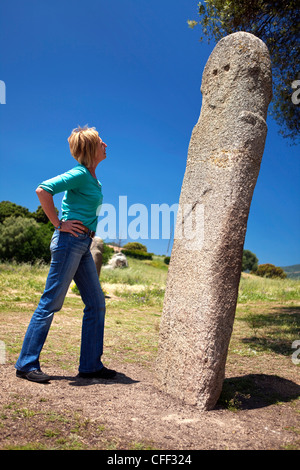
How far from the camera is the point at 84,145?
391cm

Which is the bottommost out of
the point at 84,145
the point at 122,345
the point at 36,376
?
the point at 122,345

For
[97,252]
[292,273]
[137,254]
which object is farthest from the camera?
[137,254]

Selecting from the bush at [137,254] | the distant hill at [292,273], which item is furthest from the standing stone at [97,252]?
the bush at [137,254]

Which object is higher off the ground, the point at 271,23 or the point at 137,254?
the point at 271,23

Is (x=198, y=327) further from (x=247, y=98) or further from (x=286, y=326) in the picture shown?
(x=286, y=326)

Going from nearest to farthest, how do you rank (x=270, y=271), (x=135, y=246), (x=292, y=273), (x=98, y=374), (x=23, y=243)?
1. (x=98, y=374)
2. (x=23, y=243)
3. (x=292, y=273)
4. (x=270, y=271)
5. (x=135, y=246)

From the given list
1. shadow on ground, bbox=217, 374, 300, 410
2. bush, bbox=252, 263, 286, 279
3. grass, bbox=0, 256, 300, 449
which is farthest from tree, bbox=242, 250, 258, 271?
shadow on ground, bbox=217, 374, 300, 410

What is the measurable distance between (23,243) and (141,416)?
20.0 metres

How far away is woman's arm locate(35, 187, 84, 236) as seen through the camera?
3553mm

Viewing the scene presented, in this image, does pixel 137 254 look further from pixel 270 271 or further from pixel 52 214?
pixel 52 214

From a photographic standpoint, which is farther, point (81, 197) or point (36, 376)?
point (81, 197)

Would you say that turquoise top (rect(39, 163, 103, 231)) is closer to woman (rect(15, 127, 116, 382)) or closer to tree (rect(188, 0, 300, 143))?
woman (rect(15, 127, 116, 382))

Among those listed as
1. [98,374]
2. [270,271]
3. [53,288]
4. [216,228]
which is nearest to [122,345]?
[98,374]
